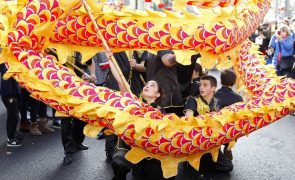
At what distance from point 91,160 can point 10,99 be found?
1.21m

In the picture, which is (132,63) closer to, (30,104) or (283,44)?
(30,104)

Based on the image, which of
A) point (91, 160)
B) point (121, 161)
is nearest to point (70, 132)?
point (91, 160)

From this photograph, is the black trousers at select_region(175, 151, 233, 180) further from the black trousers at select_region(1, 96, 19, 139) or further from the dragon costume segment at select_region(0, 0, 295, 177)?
the black trousers at select_region(1, 96, 19, 139)

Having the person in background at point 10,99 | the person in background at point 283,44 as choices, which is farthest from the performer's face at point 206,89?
the person in background at point 283,44

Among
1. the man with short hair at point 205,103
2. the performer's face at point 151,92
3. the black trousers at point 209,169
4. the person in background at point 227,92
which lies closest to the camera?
the performer's face at point 151,92

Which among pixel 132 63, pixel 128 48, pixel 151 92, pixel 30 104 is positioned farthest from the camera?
pixel 30 104

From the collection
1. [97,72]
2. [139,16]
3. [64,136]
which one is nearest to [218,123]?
[139,16]

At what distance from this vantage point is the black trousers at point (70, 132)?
4.89 metres

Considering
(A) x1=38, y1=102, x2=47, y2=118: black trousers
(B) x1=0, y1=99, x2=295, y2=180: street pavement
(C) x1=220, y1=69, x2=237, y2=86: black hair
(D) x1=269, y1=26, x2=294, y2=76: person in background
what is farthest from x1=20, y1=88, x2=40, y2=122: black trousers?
(D) x1=269, y1=26, x2=294, y2=76: person in background

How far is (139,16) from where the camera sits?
3.48 metres

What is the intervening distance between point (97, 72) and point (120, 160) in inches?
88.0

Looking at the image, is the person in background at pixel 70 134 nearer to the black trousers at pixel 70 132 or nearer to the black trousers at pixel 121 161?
the black trousers at pixel 70 132

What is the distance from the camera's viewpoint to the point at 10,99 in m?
5.30

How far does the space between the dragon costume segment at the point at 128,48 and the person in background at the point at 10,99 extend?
1822 mm
